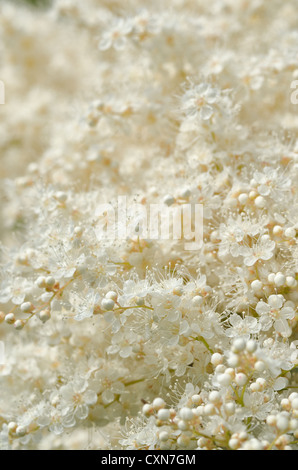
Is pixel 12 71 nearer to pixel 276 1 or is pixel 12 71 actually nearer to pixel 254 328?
pixel 276 1

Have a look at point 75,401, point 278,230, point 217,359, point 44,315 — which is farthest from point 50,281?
point 278,230

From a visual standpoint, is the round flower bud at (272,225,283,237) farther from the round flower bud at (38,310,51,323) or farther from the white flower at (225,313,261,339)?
the round flower bud at (38,310,51,323)

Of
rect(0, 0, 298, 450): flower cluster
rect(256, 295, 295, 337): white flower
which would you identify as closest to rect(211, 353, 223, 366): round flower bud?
rect(0, 0, 298, 450): flower cluster

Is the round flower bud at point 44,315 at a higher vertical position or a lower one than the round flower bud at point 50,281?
lower

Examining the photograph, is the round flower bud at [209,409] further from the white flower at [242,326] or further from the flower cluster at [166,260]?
the white flower at [242,326]

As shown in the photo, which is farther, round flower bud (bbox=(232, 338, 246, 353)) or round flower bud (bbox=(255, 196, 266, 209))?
round flower bud (bbox=(255, 196, 266, 209))

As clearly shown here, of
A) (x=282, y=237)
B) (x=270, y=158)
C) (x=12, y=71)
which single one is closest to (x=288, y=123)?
(x=270, y=158)

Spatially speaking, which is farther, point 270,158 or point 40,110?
point 40,110

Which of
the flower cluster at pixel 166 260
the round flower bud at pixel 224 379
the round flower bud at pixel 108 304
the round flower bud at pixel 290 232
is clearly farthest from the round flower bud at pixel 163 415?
the round flower bud at pixel 290 232
